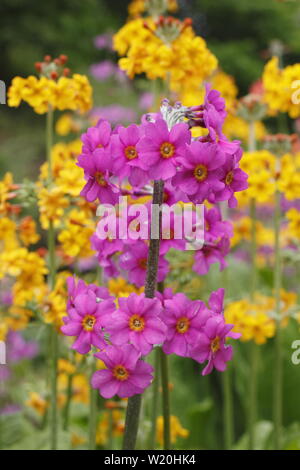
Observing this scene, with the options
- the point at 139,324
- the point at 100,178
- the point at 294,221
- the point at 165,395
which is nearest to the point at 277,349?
the point at 294,221

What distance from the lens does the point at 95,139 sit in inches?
64.5

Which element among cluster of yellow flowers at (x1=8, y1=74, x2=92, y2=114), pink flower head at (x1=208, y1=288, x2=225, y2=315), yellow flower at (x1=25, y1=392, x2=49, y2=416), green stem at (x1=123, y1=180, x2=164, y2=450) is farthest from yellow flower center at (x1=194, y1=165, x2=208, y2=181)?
yellow flower at (x1=25, y1=392, x2=49, y2=416)

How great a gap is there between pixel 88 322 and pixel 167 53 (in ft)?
4.01

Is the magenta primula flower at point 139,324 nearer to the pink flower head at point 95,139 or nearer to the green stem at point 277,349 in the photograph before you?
the pink flower head at point 95,139

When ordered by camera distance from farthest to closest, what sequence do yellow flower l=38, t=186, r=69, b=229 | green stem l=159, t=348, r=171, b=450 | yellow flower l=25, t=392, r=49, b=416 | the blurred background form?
the blurred background
yellow flower l=25, t=392, r=49, b=416
yellow flower l=38, t=186, r=69, b=229
green stem l=159, t=348, r=171, b=450

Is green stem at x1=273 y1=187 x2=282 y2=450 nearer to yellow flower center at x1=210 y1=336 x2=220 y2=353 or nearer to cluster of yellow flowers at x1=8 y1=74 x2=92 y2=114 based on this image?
cluster of yellow flowers at x1=8 y1=74 x2=92 y2=114

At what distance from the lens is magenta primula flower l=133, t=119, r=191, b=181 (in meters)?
1.52

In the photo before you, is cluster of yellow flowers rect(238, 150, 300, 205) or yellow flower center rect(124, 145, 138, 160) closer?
yellow flower center rect(124, 145, 138, 160)

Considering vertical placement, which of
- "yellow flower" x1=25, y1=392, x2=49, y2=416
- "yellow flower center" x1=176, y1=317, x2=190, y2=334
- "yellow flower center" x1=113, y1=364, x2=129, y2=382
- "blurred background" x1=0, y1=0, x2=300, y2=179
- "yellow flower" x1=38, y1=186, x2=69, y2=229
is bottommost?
"yellow flower" x1=25, y1=392, x2=49, y2=416

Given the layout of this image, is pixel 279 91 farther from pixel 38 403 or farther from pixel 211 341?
pixel 38 403

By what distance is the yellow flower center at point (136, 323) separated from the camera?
1.55 metres

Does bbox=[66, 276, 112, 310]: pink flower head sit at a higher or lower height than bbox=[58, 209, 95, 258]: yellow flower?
lower

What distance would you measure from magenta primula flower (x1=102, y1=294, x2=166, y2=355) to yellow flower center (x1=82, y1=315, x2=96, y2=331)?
0.27ft

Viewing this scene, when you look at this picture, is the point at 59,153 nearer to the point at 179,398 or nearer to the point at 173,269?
the point at 173,269
